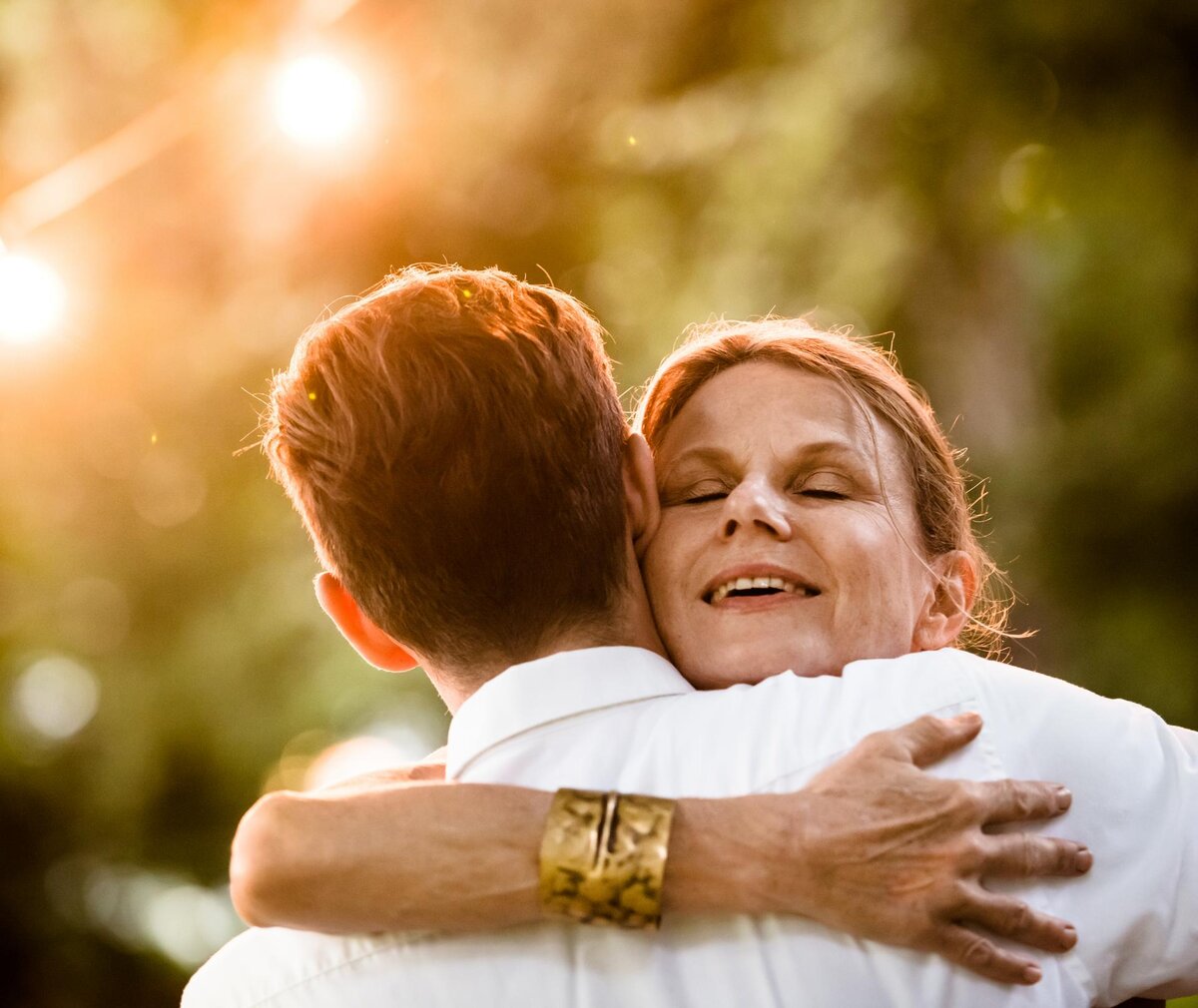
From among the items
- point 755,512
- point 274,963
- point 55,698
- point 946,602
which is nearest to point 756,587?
point 755,512

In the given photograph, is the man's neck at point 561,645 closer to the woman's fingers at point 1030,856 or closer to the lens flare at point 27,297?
the woman's fingers at point 1030,856

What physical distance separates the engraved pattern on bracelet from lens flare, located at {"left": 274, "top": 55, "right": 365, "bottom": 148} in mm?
3332

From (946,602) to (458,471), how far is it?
107cm

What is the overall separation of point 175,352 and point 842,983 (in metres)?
4.95

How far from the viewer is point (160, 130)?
4605mm

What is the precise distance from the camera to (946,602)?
2254 mm

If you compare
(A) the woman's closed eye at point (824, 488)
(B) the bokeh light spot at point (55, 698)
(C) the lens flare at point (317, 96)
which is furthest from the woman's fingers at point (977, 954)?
(B) the bokeh light spot at point (55, 698)

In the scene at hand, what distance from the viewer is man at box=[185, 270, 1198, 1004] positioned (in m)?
1.38

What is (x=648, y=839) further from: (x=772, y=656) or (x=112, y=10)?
(x=112, y=10)

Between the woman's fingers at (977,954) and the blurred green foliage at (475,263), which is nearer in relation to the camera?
the woman's fingers at (977,954)

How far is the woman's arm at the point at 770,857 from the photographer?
135 cm

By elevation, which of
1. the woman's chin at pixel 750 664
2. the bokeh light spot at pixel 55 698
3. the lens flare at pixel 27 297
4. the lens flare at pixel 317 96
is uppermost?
the lens flare at pixel 317 96

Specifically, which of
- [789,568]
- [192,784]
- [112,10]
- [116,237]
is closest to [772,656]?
[789,568]

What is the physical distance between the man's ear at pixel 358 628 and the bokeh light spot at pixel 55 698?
496 centimetres
